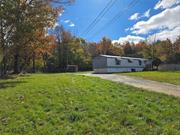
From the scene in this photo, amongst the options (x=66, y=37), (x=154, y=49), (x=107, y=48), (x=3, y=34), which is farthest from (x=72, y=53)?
(x=3, y=34)

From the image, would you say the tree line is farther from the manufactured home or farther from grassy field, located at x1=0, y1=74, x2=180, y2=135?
grassy field, located at x1=0, y1=74, x2=180, y2=135

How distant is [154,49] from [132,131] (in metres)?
82.0

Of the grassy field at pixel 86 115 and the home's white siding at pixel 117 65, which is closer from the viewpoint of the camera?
the grassy field at pixel 86 115

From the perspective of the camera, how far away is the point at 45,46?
1548 inches

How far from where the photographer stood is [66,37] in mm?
80562

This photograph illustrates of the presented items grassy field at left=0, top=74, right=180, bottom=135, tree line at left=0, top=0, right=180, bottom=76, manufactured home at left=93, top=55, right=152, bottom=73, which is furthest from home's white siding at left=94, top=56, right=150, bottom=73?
grassy field at left=0, top=74, right=180, bottom=135

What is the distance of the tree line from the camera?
81.4 feet

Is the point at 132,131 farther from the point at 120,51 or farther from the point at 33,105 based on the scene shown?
the point at 120,51

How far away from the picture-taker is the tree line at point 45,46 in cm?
2480

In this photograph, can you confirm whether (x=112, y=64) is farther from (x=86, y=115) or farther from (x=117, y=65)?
(x=86, y=115)

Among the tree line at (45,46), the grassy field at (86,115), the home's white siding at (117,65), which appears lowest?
the grassy field at (86,115)

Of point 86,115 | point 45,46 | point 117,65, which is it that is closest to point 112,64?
point 117,65

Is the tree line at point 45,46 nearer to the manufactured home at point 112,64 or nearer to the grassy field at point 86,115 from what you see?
the manufactured home at point 112,64

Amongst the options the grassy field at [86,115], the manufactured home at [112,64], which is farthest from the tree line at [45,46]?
the grassy field at [86,115]
